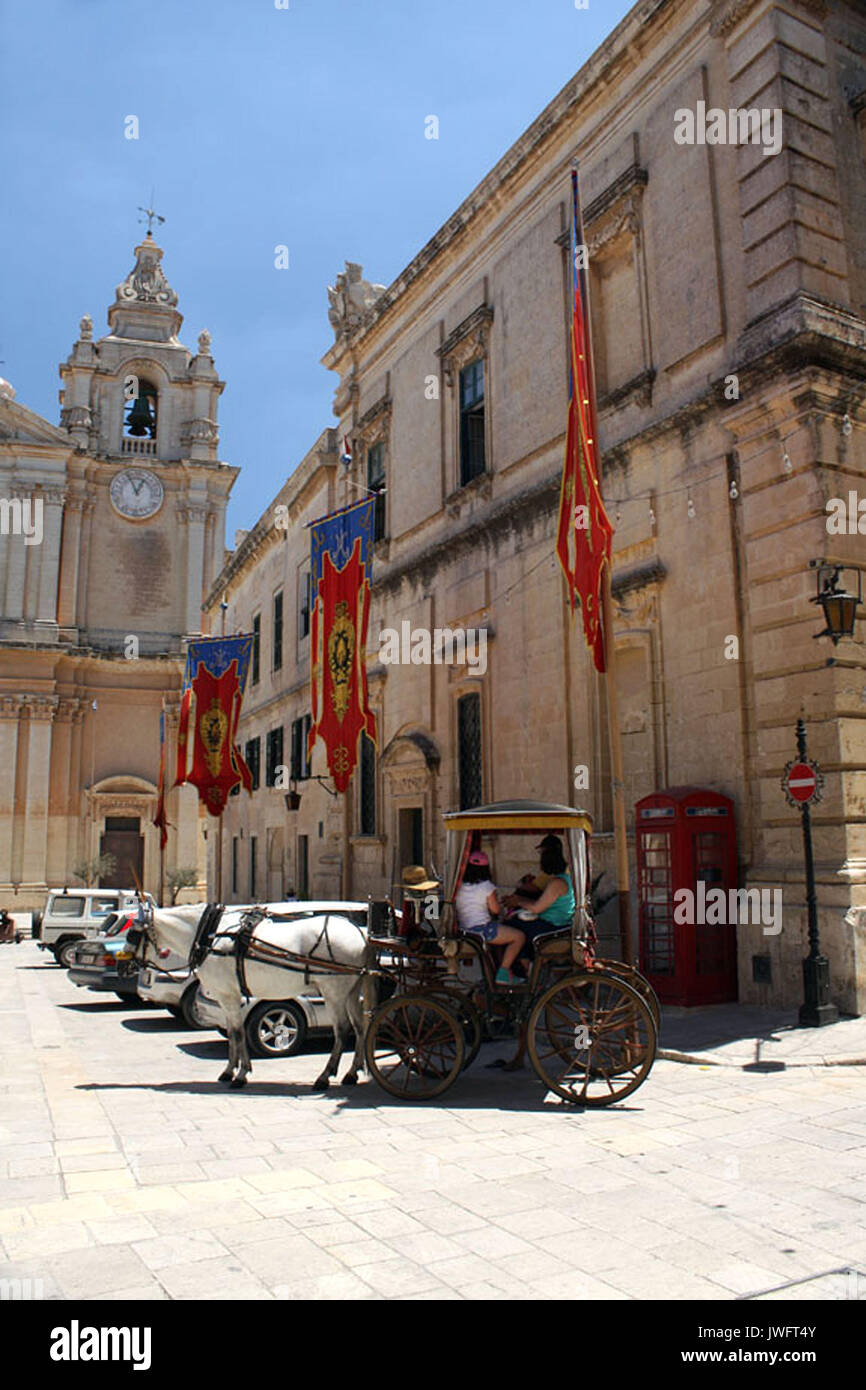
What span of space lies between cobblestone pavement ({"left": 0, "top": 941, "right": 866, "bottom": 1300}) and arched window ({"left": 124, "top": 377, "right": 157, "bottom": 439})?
44.8 meters

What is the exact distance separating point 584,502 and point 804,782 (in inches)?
148

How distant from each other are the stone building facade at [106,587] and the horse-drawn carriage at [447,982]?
3695 centimetres

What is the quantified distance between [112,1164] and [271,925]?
116 inches

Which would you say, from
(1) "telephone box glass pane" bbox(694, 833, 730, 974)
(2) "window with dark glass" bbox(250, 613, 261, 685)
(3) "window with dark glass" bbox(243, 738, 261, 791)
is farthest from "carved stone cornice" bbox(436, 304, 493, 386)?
(3) "window with dark glass" bbox(243, 738, 261, 791)

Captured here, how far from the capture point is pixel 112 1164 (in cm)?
664

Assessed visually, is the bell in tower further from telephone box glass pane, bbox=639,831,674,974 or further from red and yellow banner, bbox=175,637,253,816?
telephone box glass pane, bbox=639,831,674,974

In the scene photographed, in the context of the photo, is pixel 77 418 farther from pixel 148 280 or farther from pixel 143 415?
pixel 148 280

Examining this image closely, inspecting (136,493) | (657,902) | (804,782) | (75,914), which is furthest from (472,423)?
(136,493)

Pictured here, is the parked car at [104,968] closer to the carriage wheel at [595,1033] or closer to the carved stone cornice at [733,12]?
the carriage wheel at [595,1033]

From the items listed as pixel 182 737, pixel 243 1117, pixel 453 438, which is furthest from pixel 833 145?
pixel 182 737

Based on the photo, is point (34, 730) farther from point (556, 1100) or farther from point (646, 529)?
point (556, 1100)

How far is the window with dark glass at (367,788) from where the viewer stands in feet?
Answer: 75.6

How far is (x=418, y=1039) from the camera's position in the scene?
8.32 metres

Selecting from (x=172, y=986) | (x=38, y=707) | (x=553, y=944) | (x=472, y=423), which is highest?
(x=472, y=423)
